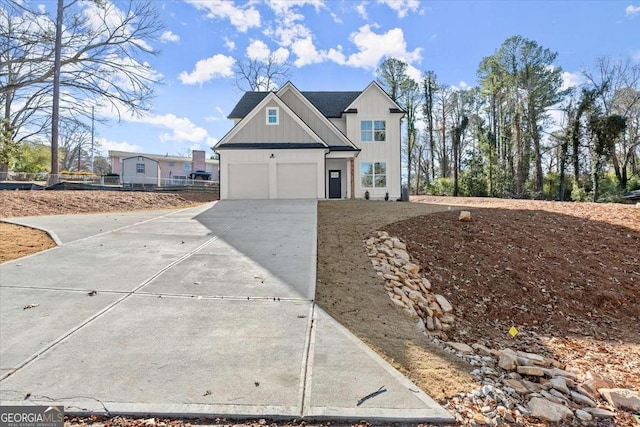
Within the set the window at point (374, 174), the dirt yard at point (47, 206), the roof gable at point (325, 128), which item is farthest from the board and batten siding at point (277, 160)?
the dirt yard at point (47, 206)

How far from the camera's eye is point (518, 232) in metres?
9.04

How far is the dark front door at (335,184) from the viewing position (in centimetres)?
1991

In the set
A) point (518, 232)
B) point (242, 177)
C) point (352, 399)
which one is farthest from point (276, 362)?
point (242, 177)

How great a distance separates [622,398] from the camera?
328 centimetres

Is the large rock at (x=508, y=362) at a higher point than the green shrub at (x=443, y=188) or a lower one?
lower

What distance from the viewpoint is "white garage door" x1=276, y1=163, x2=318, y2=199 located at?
16812 mm

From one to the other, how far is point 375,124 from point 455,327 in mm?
16537

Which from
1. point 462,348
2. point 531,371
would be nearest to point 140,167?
point 462,348

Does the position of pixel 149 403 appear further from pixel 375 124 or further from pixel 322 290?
pixel 375 124

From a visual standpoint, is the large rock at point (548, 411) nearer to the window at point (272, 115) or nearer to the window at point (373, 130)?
the window at point (272, 115)

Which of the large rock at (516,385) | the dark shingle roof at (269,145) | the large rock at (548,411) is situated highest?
the dark shingle roof at (269,145)

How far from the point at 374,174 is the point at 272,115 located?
6.86 m

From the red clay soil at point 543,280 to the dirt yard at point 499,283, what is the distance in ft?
0.08

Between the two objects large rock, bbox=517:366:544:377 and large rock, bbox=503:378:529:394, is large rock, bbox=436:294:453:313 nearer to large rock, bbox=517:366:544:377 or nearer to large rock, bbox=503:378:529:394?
large rock, bbox=517:366:544:377
